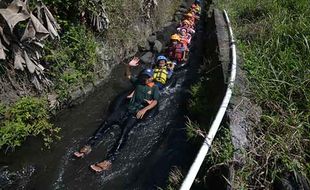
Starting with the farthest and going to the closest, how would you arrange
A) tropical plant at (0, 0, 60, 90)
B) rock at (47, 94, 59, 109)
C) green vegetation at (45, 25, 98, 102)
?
green vegetation at (45, 25, 98, 102) → rock at (47, 94, 59, 109) → tropical plant at (0, 0, 60, 90)

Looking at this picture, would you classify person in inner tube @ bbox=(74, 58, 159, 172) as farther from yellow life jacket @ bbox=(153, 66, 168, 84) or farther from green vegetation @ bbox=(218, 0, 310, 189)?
green vegetation @ bbox=(218, 0, 310, 189)

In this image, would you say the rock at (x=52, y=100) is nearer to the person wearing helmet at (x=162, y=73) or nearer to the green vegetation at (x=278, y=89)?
the person wearing helmet at (x=162, y=73)

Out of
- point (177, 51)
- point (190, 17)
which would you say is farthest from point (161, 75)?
point (190, 17)

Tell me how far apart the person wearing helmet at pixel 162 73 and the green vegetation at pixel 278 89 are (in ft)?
6.97

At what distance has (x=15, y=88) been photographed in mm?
6707

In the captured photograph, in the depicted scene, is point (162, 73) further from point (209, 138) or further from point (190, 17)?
point (190, 17)

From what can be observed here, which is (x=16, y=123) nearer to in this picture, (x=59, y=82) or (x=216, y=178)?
(x=59, y=82)

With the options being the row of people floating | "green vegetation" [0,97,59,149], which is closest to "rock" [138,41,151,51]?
the row of people floating

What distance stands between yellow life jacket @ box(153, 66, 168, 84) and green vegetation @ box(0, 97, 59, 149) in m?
3.14

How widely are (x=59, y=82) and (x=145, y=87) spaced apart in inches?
77.5

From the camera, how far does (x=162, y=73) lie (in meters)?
9.12

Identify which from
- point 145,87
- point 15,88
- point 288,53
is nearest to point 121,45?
point 145,87

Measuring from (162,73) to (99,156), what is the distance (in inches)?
132

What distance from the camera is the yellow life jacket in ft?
29.4
